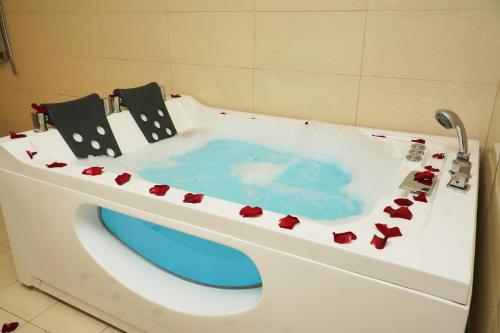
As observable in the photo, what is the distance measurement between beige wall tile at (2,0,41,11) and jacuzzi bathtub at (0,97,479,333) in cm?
158

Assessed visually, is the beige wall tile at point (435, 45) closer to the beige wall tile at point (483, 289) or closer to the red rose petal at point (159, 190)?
the beige wall tile at point (483, 289)

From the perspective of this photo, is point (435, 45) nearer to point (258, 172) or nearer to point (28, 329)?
point (258, 172)

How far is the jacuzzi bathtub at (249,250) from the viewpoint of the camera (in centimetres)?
83

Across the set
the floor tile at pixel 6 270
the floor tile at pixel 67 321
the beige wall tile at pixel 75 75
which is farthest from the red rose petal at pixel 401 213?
the beige wall tile at pixel 75 75

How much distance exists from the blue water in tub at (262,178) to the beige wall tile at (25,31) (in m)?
1.83

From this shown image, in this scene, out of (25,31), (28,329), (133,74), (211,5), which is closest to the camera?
(28,329)

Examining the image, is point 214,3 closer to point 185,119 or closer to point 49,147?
point 185,119

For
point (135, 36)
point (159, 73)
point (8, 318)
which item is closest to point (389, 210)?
point (8, 318)

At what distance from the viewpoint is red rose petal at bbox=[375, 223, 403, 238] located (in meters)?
0.89

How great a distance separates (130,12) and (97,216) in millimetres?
1552

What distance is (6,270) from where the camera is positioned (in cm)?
180

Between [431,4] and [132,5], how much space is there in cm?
172

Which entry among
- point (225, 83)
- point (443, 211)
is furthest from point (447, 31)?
point (225, 83)

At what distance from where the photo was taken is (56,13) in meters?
2.74
